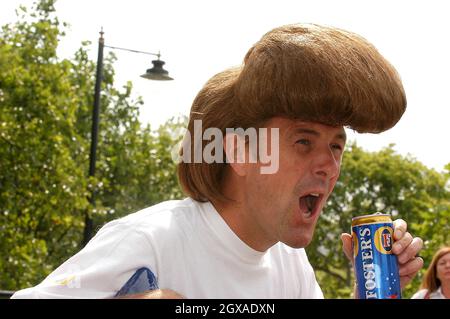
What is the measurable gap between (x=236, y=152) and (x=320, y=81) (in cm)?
46

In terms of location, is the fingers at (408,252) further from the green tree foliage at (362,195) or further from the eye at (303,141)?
the green tree foliage at (362,195)

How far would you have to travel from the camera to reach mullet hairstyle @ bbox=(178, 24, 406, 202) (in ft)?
6.64

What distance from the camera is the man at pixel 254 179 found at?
2.03 metres

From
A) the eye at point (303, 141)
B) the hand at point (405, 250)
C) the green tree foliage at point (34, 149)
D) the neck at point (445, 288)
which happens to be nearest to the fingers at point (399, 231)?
the hand at point (405, 250)

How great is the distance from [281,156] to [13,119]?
9.74 meters

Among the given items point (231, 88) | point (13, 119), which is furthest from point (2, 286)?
point (231, 88)

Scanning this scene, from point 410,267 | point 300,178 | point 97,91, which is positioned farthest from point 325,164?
point 97,91

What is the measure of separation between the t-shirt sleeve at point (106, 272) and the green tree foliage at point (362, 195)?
28478 mm

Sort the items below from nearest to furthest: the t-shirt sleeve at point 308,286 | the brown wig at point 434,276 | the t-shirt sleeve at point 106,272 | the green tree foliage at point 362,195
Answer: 1. the t-shirt sleeve at point 106,272
2. the t-shirt sleeve at point 308,286
3. the brown wig at point 434,276
4. the green tree foliage at point 362,195

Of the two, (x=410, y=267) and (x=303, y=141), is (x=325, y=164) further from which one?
(x=410, y=267)

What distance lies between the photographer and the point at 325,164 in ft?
7.11
